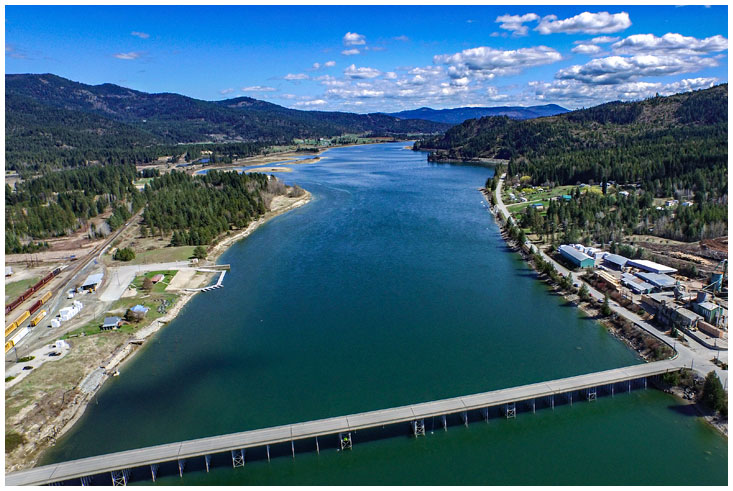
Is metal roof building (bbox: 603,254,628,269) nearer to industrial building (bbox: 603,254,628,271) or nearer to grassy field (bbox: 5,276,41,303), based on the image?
industrial building (bbox: 603,254,628,271)

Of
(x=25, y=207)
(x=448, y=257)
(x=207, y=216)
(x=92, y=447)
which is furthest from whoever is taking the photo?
(x=25, y=207)

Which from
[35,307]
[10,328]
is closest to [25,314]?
[35,307]

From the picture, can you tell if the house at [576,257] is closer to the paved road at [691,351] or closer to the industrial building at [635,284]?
the industrial building at [635,284]

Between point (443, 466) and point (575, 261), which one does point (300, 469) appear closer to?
point (443, 466)

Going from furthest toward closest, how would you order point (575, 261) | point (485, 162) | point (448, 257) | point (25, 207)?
point (485, 162) → point (25, 207) → point (448, 257) → point (575, 261)

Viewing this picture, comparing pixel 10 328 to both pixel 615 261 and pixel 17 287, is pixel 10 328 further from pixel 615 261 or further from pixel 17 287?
pixel 615 261

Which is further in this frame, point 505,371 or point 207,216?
point 207,216

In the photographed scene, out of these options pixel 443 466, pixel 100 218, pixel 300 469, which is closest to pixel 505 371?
pixel 443 466
